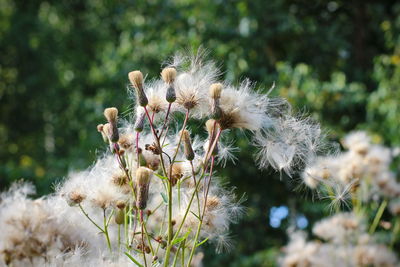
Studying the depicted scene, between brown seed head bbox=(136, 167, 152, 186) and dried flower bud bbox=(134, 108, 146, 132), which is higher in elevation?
dried flower bud bbox=(134, 108, 146, 132)

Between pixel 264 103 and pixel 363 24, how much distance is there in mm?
4535

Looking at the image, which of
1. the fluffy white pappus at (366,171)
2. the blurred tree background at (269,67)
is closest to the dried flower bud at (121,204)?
the fluffy white pappus at (366,171)

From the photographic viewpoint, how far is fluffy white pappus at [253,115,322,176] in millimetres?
951

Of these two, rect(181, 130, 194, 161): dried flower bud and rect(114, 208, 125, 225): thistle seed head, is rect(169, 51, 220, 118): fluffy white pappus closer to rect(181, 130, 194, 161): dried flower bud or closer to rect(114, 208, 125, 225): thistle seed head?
rect(181, 130, 194, 161): dried flower bud

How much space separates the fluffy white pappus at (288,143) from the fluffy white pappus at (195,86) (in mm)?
105

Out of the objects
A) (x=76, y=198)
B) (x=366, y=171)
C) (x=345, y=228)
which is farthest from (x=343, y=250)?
(x=76, y=198)

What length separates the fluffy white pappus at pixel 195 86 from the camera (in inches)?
36.1

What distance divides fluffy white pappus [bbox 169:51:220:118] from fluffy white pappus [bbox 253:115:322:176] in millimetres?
105

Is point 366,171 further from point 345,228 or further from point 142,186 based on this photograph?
point 142,186

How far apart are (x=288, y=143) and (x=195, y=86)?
7.2 inches

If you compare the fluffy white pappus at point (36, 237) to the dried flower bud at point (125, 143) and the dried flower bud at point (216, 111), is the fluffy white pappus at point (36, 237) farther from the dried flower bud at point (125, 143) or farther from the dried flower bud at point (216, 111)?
the dried flower bud at point (216, 111)

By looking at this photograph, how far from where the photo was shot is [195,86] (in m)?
0.93

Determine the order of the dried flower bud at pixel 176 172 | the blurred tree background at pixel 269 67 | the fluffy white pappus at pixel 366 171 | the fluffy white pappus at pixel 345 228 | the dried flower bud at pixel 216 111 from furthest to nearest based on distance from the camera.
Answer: the blurred tree background at pixel 269 67
the fluffy white pappus at pixel 345 228
the fluffy white pappus at pixel 366 171
the dried flower bud at pixel 176 172
the dried flower bud at pixel 216 111

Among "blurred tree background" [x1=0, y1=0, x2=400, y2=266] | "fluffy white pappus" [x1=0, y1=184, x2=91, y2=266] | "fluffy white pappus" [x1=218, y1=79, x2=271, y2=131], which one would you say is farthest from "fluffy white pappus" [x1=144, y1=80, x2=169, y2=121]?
"blurred tree background" [x1=0, y1=0, x2=400, y2=266]
